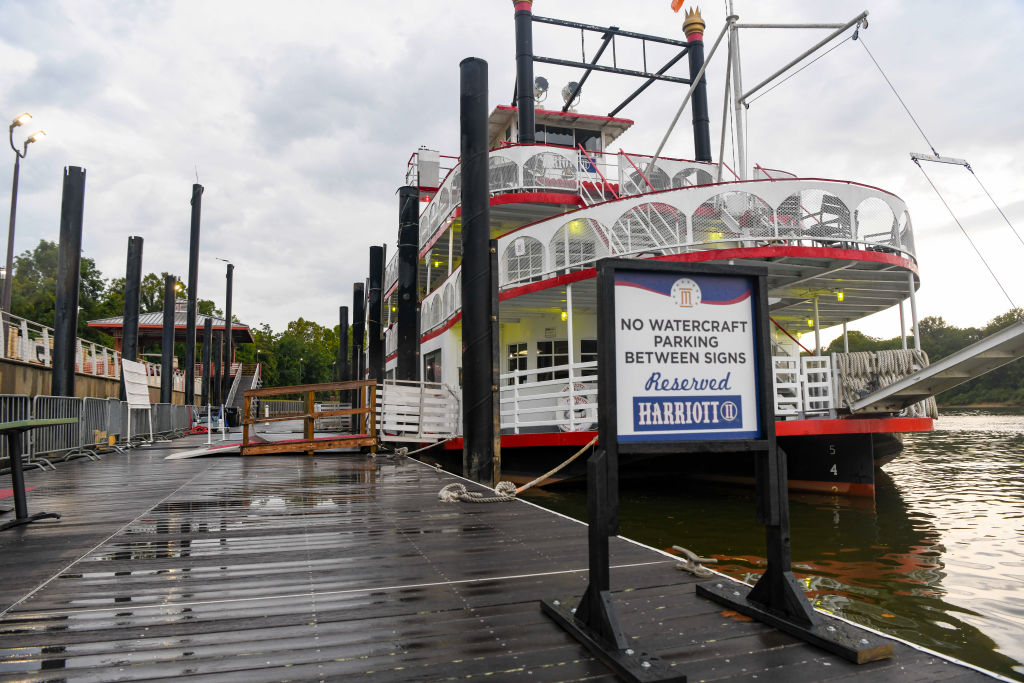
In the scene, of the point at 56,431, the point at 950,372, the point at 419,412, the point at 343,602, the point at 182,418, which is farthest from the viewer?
the point at 182,418

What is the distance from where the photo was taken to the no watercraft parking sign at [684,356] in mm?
2941

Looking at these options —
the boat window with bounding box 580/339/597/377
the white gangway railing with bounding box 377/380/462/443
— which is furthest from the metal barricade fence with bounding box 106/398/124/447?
the boat window with bounding box 580/339/597/377

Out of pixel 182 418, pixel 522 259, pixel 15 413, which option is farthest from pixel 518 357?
pixel 182 418

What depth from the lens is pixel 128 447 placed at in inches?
576

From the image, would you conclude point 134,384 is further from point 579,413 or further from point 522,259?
point 579,413

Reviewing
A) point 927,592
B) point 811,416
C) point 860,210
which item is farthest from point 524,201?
point 927,592

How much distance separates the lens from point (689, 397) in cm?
303

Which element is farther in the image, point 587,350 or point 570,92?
point 570,92

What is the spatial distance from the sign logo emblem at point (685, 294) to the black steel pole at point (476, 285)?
5.62 m

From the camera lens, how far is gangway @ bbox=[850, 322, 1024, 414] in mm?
8203

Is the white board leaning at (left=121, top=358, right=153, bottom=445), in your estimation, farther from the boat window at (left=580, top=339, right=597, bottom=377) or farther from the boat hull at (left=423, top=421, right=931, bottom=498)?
the boat window at (left=580, top=339, right=597, bottom=377)

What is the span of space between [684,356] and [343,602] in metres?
2.13

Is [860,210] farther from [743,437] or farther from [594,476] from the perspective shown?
[594,476]

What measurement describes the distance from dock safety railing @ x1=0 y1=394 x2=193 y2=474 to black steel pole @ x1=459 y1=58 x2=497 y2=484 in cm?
558
